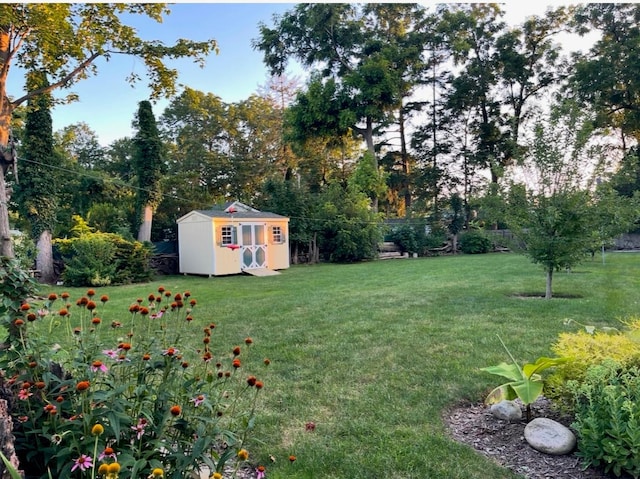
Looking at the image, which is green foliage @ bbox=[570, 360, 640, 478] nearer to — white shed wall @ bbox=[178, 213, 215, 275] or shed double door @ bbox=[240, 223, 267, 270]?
white shed wall @ bbox=[178, 213, 215, 275]

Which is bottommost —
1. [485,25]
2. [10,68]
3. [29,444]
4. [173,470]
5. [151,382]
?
[173,470]

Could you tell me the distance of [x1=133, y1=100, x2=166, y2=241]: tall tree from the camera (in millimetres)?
13000

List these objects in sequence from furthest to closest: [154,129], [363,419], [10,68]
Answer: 1. [154,129]
2. [10,68]
3. [363,419]

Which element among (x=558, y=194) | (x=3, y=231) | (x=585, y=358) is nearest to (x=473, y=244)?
(x=558, y=194)

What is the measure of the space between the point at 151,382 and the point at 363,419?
1.44 meters

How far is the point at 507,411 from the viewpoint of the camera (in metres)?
2.52

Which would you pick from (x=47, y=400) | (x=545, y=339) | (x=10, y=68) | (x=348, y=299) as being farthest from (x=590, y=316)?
(x=10, y=68)

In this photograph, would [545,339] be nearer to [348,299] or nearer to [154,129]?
[348,299]

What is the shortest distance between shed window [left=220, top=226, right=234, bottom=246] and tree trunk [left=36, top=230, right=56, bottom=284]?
4.37 metres

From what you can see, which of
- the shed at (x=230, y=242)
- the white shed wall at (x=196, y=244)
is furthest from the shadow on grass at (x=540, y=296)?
the white shed wall at (x=196, y=244)

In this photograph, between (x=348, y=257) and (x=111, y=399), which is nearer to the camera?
(x=111, y=399)

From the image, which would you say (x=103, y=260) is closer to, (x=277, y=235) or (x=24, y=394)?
(x=277, y=235)

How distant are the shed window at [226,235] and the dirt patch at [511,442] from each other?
10.2m

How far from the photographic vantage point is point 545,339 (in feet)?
13.9
